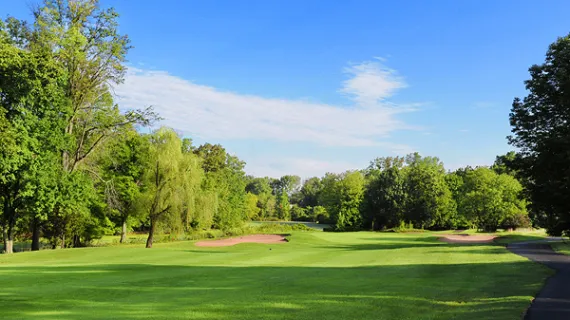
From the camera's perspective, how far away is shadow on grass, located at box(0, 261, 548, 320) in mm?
9977

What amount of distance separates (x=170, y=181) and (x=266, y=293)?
25438mm

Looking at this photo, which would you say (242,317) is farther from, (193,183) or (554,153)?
(193,183)

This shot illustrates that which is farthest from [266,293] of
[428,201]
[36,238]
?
[428,201]

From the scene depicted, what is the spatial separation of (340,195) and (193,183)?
192 ft

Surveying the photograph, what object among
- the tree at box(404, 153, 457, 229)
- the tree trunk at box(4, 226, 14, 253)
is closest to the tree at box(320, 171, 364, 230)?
the tree at box(404, 153, 457, 229)

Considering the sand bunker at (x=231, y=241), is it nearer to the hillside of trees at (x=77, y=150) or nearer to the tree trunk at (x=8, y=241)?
the hillside of trees at (x=77, y=150)

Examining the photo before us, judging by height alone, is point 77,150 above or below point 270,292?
above

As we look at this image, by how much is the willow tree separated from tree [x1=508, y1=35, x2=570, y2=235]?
1010 inches

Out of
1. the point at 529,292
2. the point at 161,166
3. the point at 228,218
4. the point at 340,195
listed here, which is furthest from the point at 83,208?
the point at 340,195

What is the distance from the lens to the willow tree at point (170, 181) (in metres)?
36.2

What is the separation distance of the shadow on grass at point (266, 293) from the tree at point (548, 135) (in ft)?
10.3

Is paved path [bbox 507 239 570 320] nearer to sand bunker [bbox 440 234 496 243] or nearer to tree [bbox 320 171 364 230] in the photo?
sand bunker [bbox 440 234 496 243]

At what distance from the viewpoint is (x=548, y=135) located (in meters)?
18.4

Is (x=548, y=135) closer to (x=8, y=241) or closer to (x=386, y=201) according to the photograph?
(x=8, y=241)
